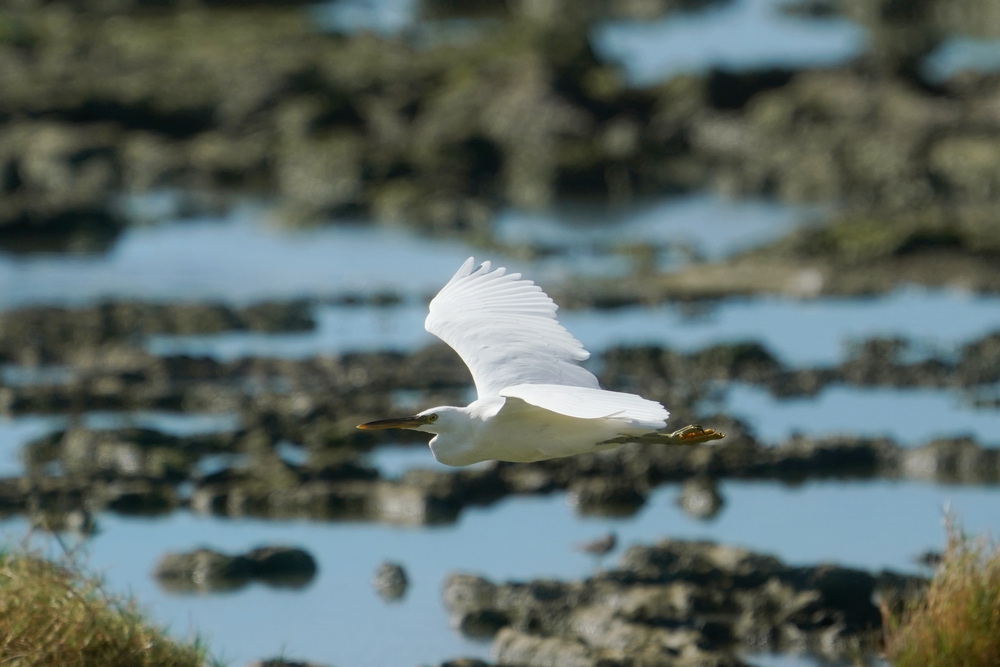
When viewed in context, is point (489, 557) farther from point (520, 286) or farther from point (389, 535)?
point (520, 286)

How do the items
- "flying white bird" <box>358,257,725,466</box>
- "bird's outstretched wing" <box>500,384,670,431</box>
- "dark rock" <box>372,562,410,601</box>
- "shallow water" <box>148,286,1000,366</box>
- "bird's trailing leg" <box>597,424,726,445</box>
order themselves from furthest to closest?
"shallow water" <box>148,286,1000,366</box>
"dark rock" <box>372,562,410,601</box>
"bird's trailing leg" <box>597,424,726,445</box>
"flying white bird" <box>358,257,725,466</box>
"bird's outstretched wing" <box>500,384,670,431</box>

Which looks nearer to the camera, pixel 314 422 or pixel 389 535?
pixel 389 535

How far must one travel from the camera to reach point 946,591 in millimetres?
9312

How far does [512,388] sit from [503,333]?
132 centimetres

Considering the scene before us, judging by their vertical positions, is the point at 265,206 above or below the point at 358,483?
above

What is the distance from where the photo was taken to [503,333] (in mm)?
9703

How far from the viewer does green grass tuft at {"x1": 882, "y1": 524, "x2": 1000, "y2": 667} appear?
30.2ft

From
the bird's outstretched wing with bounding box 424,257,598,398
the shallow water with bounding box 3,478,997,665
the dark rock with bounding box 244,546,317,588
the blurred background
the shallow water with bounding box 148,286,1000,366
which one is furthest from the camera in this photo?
the shallow water with bounding box 148,286,1000,366

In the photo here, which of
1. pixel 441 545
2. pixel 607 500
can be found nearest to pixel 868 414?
pixel 607 500

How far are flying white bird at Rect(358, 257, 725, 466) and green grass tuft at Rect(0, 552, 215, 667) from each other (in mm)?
1830

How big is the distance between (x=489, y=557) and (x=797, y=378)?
19.5ft

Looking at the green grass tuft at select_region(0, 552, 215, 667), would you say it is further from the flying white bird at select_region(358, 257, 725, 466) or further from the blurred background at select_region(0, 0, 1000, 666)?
the flying white bird at select_region(358, 257, 725, 466)

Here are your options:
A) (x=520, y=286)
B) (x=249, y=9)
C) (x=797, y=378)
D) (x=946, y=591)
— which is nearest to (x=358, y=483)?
(x=797, y=378)

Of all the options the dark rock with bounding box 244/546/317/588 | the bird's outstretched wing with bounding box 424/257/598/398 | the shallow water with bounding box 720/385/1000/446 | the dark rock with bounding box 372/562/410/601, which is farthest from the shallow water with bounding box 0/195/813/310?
the bird's outstretched wing with bounding box 424/257/598/398
